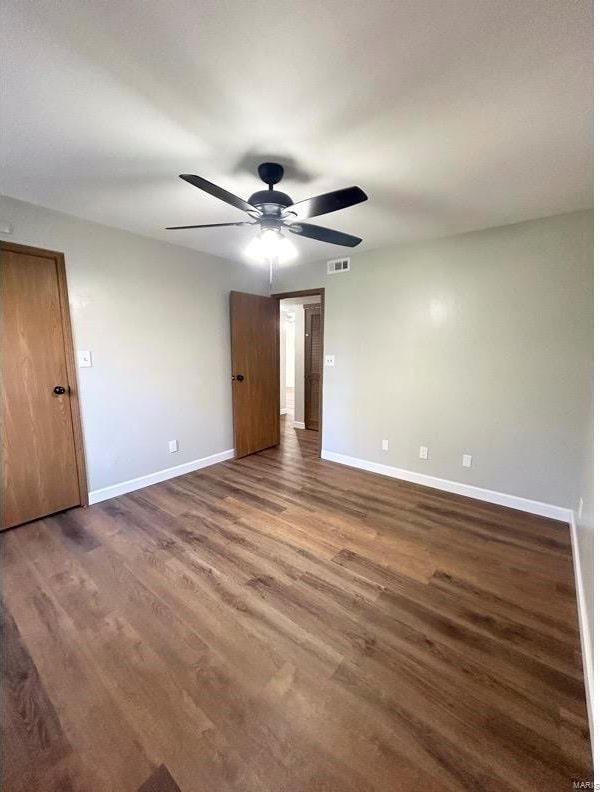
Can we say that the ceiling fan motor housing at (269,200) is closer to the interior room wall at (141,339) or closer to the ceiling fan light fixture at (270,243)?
the ceiling fan light fixture at (270,243)

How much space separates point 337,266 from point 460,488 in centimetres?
265

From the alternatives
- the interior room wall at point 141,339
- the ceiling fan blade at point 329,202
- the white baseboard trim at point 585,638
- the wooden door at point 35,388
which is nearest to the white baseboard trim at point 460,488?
the white baseboard trim at point 585,638

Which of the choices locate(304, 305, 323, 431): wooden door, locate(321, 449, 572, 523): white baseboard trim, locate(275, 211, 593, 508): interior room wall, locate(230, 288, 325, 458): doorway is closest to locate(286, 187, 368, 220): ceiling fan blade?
locate(275, 211, 593, 508): interior room wall

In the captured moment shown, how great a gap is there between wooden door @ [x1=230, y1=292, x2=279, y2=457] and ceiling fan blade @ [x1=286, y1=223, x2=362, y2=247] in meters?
1.85

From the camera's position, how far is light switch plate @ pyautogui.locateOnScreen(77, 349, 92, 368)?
8.51ft

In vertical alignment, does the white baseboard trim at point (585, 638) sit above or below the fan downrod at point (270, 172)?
below

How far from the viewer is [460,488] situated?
9.75 ft

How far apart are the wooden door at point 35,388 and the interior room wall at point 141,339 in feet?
0.35

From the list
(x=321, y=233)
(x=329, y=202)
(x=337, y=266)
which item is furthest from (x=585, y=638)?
(x=337, y=266)

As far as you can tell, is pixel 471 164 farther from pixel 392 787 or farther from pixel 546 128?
pixel 392 787

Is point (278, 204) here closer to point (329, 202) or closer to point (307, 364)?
point (329, 202)

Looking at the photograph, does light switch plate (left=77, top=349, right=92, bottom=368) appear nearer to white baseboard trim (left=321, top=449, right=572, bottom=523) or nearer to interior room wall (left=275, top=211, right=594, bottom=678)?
interior room wall (left=275, top=211, right=594, bottom=678)

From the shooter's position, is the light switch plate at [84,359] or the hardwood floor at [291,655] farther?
the light switch plate at [84,359]

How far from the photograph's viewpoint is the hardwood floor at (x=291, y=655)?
3.39 ft
